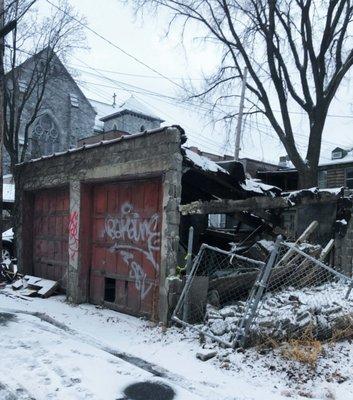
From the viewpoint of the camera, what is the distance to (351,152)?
102 feet

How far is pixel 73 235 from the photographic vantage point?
9.64 metres

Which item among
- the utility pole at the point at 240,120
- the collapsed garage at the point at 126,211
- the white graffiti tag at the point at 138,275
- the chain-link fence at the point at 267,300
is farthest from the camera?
the utility pole at the point at 240,120

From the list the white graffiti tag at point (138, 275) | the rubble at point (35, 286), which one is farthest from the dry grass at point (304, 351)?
the rubble at point (35, 286)

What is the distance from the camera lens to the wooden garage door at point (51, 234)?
10547 mm

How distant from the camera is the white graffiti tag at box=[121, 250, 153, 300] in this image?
8.07 metres

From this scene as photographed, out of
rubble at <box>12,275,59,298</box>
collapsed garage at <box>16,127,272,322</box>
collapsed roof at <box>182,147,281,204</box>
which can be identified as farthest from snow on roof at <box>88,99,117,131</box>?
collapsed roof at <box>182,147,281,204</box>

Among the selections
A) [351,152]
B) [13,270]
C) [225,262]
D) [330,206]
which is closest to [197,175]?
[225,262]

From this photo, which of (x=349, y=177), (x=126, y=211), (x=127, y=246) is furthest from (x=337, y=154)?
(x=127, y=246)

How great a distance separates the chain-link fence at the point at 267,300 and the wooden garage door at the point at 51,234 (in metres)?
3.50

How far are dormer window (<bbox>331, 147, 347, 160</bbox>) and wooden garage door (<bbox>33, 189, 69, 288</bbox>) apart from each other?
79.4 ft

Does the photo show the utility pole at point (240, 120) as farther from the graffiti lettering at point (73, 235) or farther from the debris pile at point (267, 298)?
the graffiti lettering at point (73, 235)

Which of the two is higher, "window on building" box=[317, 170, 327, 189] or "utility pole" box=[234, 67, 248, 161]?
"utility pole" box=[234, 67, 248, 161]

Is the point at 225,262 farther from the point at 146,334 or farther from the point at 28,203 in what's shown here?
the point at 28,203

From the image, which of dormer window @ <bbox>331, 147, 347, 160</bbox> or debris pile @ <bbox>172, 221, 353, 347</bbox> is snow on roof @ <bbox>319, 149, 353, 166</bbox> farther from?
debris pile @ <bbox>172, 221, 353, 347</bbox>
